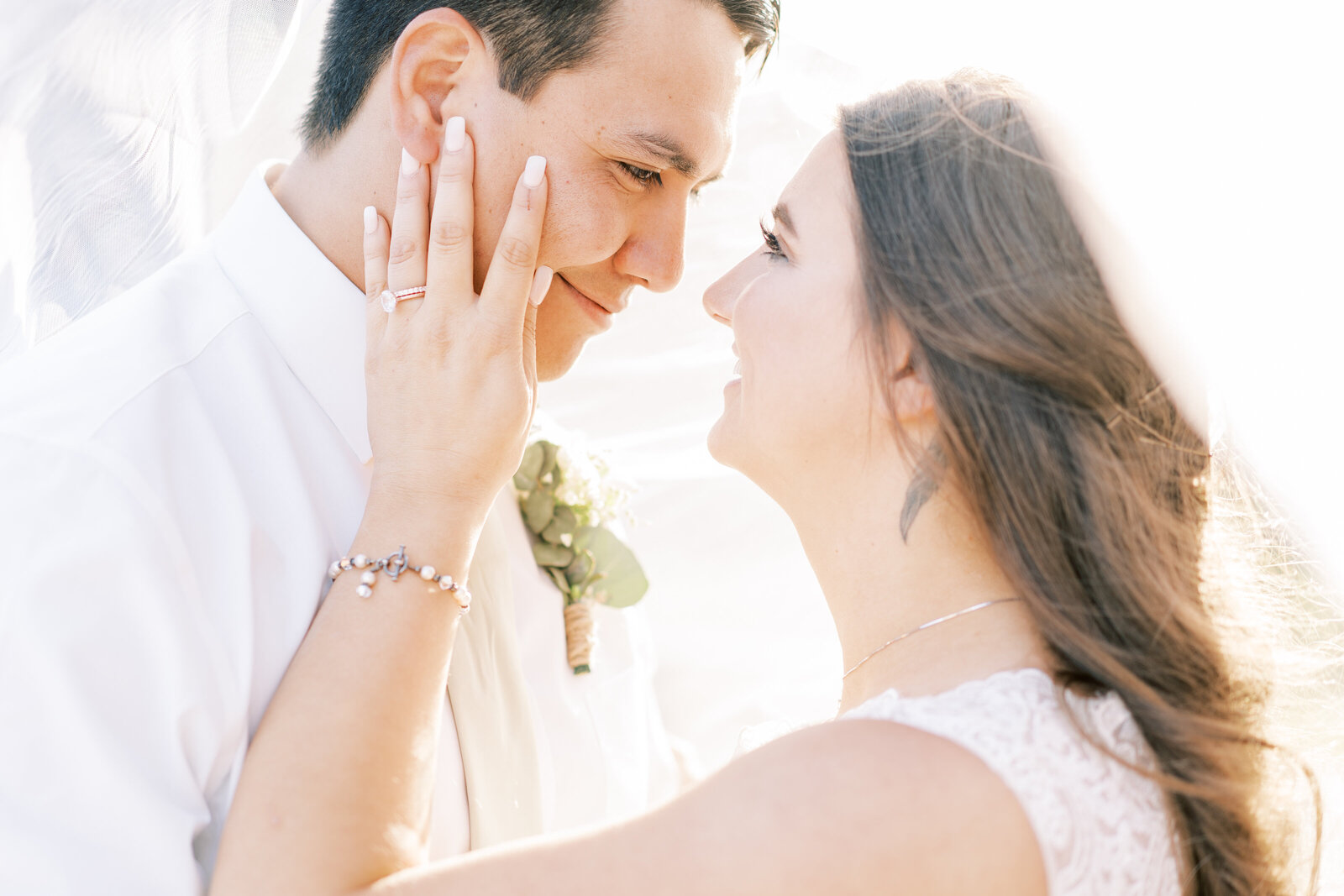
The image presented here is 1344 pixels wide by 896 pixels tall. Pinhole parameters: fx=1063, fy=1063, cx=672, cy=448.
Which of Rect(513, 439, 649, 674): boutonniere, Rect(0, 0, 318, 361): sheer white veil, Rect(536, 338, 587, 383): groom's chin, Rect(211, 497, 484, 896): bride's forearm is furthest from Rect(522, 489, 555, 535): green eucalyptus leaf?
Rect(0, 0, 318, 361): sheer white veil

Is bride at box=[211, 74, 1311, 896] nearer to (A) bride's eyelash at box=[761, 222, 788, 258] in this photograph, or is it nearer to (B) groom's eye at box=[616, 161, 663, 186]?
(A) bride's eyelash at box=[761, 222, 788, 258]

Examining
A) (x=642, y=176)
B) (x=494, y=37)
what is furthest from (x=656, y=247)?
(x=494, y=37)

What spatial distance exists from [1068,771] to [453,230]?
130 cm

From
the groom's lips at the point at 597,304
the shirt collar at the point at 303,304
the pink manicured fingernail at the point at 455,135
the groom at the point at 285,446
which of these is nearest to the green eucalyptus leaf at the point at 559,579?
the groom at the point at 285,446

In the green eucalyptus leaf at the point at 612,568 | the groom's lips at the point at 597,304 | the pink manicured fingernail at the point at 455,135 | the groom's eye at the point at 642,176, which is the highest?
the pink manicured fingernail at the point at 455,135

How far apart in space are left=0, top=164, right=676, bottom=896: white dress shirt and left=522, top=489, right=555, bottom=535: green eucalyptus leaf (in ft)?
2.37

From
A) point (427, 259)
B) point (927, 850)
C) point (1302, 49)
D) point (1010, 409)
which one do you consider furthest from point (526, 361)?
point (1302, 49)

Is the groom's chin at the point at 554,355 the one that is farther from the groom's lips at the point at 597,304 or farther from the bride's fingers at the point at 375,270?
the bride's fingers at the point at 375,270

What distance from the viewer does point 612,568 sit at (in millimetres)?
2729

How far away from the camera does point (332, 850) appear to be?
1381mm

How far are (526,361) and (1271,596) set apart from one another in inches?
54.5

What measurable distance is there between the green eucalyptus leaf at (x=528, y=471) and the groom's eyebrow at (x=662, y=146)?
924 millimetres

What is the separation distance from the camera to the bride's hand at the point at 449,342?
5.61 ft

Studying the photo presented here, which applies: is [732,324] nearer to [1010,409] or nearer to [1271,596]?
[1010,409]
